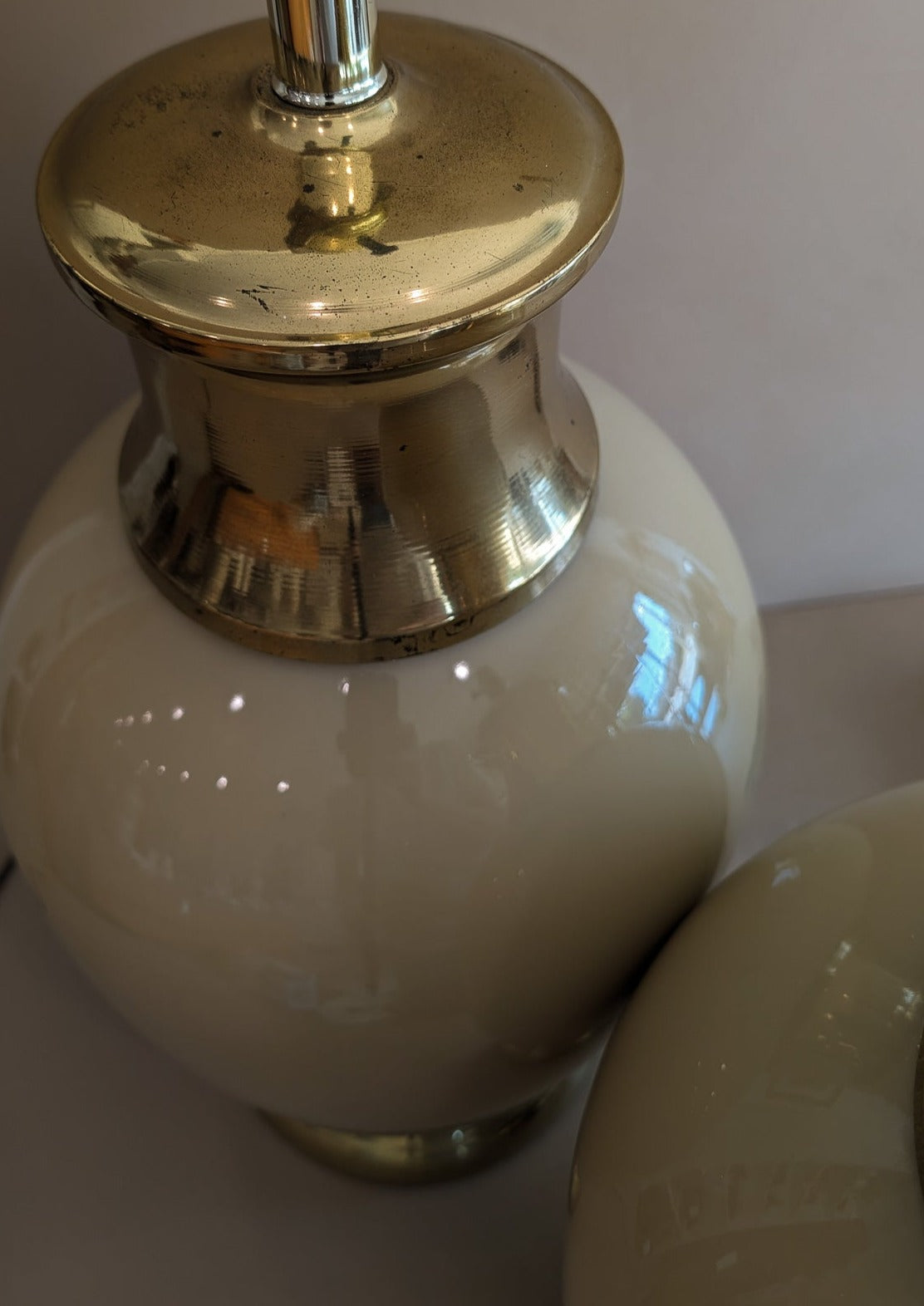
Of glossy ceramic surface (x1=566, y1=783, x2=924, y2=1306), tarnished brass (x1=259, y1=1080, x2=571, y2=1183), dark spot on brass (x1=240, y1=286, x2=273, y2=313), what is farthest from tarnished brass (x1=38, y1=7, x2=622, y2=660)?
tarnished brass (x1=259, y1=1080, x2=571, y2=1183)

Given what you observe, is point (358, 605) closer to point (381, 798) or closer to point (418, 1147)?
point (381, 798)

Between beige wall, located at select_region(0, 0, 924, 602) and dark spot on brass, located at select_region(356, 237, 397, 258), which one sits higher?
dark spot on brass, located at select_region(356, 237, 397, 258)

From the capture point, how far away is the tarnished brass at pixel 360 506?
32 centimetres

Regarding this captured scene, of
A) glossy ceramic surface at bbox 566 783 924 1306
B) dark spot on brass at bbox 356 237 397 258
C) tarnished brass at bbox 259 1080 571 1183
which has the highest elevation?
dark spot on brass at bbox 356 237 397 258

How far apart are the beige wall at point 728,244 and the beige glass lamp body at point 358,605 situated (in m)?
0.16

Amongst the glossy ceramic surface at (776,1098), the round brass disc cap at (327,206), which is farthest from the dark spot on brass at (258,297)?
the glossy ceramic surface at (776,1098)

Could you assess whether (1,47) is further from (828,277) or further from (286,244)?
(828,277)

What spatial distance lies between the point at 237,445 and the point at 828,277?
39 cm

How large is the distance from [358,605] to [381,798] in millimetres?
52

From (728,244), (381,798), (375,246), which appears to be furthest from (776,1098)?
(728,244)

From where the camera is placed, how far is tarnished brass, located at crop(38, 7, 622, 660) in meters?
0.29

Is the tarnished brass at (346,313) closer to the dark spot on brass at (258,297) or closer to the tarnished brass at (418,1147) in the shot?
the dark spot on brass at (258,297)

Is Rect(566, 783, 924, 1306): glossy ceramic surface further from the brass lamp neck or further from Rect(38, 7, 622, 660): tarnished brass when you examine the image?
the brass lamp neck

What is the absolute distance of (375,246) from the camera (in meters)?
0.29
